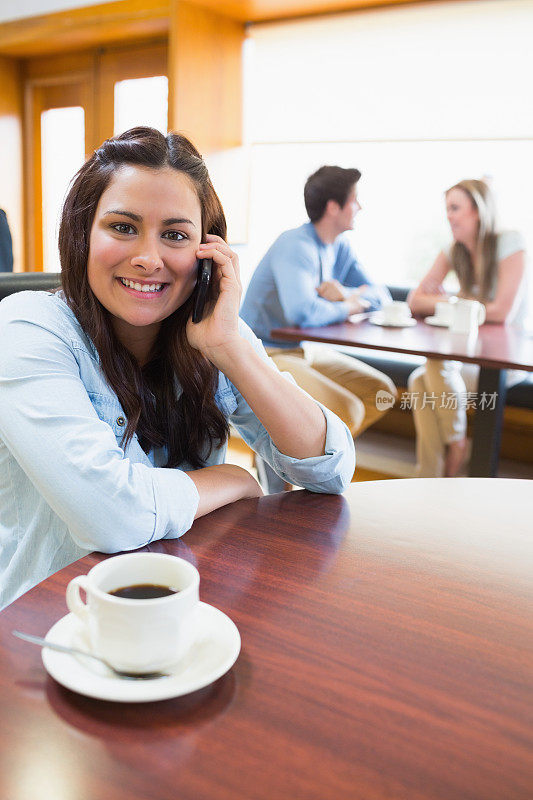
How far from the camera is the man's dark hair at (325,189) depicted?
328cm

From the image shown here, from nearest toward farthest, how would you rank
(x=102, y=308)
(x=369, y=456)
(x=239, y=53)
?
(x=102, y=308)
(x=369, y=456)
(x=239, y=53)

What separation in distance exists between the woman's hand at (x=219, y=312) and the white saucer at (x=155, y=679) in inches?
21.5

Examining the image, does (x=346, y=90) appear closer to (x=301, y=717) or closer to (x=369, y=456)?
(x=369, y=456)

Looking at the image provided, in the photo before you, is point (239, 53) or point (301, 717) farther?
point (239, 53)

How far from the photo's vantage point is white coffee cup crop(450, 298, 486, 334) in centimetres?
306

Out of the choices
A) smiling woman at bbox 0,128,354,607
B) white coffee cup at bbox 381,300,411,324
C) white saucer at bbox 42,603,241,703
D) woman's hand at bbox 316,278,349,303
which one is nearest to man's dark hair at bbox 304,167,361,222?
woman's hand at bbox 316,278,349,303

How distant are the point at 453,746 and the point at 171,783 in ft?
0.70

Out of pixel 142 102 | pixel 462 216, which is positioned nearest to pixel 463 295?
pixel 462 216

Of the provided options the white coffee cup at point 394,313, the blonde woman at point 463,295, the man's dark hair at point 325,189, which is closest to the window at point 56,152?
the man's dark hair at point 325,189

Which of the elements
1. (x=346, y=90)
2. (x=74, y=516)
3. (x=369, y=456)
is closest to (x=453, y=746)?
(x=74, y=516)

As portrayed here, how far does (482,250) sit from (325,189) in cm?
87

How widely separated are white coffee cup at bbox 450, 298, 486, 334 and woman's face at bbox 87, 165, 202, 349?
207 centimetres

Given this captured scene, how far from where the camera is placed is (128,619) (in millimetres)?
587

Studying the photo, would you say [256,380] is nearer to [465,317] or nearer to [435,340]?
[435,340]
